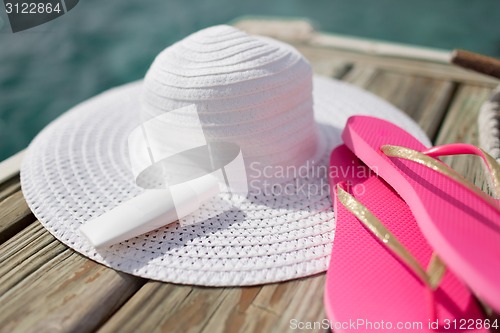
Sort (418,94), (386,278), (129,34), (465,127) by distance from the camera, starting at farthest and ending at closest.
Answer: (129,34), (418,94), (465,127), (386,278)

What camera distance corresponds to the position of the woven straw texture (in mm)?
721

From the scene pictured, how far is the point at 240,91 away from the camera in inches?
32.3

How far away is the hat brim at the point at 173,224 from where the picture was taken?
2.34 ft

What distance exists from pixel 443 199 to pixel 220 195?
1.29 ft

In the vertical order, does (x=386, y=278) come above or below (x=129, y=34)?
below

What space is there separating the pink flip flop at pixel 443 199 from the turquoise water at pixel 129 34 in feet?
5.25

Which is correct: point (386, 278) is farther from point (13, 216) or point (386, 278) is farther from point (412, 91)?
point (412, 91)

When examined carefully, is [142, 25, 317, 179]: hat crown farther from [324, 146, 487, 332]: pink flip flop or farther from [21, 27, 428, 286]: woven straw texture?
[324, 146, 487, 332]: pink flip flop

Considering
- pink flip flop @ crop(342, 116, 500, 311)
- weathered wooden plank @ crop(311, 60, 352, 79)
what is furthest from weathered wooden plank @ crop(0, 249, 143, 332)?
weathered wooden plank @ crop(311, 60, 352, 79)

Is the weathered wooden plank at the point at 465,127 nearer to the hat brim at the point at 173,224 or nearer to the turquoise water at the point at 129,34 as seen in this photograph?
the hat brim at the point at 173,224

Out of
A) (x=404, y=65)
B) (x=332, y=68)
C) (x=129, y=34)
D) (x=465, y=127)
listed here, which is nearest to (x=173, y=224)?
(x=465, y=127)

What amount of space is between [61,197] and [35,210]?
0.05 meters

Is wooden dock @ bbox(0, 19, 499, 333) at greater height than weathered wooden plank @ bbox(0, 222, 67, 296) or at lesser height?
lesser

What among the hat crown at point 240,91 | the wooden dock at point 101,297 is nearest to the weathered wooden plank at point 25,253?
the wooden dock at point 101,297
